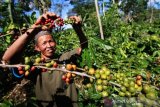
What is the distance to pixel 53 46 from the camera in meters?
2.89

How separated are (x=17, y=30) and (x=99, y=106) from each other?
1.41 meters

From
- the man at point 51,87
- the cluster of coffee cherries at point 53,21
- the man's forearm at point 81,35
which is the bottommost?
the man at point 51,87

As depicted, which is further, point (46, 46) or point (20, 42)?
point (46, 46)

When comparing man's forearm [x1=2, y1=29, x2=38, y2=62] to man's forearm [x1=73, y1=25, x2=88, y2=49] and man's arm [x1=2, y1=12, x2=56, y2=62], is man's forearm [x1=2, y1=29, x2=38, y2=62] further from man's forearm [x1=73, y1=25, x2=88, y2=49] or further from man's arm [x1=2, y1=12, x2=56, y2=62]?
man's forearm [x1=73, y1=25, x2=88, y2=49]

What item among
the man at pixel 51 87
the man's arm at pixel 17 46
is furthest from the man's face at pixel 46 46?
the man's arm at pixel 17 46

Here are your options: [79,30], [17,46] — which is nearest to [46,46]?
[79,30]

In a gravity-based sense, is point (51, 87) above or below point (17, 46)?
below

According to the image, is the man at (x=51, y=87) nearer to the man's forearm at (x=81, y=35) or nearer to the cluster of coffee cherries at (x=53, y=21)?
the man's forearm at (x=81, y=35)

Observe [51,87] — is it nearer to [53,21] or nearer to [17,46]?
[17,46]

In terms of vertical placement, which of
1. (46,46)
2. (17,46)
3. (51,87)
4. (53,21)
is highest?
(53,21)

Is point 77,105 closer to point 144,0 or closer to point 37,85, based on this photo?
point 37,85

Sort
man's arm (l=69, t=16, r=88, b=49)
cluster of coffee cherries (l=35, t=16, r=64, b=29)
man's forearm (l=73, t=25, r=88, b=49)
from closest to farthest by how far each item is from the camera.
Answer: cluster of coffee cherries (l=35, t=16, r=64, b=29) < man's arm (l=69, t=16, r=88, b=49) < man's forearm (l=73, t=25, r=88, b=49)

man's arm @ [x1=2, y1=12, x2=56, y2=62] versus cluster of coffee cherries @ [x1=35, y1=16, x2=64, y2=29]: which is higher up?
cluster of coffee cherries @ [x1=35, y1=16, x2=64, y2=29]

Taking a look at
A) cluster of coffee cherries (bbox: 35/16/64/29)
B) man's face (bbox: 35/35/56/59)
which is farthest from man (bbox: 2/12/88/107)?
cluster of coffee cherries (bbox: 35/16/64/29)
